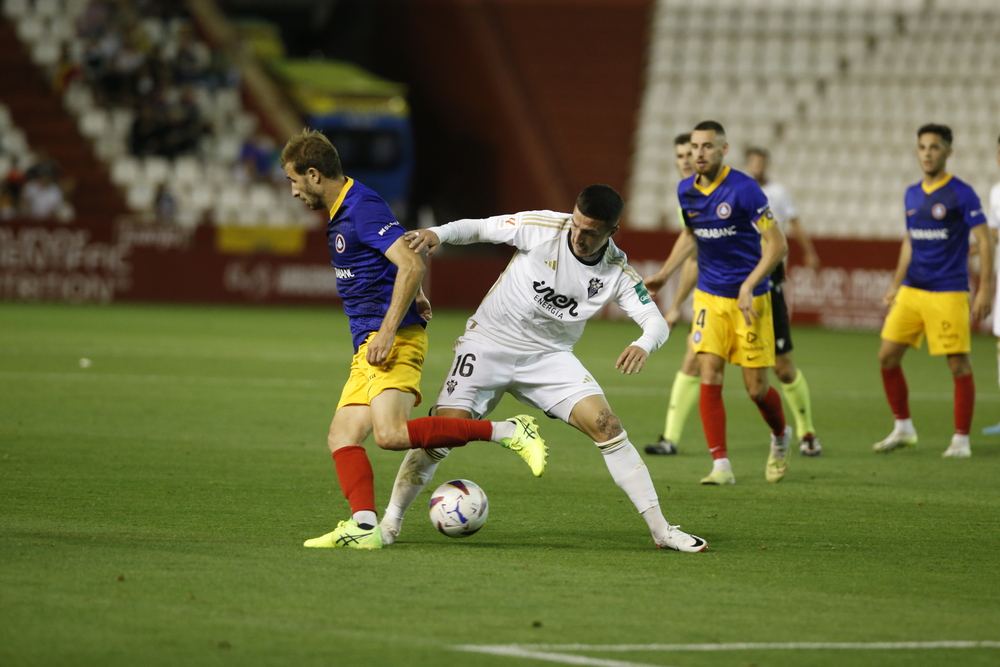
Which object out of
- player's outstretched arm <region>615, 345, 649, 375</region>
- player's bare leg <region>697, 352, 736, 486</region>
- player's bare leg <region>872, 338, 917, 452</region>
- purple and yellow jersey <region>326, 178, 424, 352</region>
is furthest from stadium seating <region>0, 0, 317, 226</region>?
player's outstretched arm <region>615, 345, 649, 375</region>

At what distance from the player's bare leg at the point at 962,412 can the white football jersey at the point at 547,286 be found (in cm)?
463

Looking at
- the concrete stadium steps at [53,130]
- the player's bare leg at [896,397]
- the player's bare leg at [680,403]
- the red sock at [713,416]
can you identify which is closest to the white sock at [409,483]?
the red sock at [713,416]

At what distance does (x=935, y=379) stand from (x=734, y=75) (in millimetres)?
17982

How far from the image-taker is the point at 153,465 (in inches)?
345

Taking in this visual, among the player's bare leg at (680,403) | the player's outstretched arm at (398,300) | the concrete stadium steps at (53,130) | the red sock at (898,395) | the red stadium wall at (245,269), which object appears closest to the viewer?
the player's outstretched arm at (398,300)

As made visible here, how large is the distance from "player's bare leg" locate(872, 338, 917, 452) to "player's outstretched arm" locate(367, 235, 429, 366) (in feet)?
18.1

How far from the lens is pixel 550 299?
6629 millimetres

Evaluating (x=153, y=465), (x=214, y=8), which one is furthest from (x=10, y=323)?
(x=214, y=8)

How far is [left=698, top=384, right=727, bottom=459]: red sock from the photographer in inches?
349

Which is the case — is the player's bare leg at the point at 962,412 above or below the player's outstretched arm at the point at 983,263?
below

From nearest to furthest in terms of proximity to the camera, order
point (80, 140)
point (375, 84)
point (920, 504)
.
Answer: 1. point (920, 504)
2. point (80, 140)
3. point (375, 84)

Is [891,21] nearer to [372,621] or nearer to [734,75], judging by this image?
[734,75]

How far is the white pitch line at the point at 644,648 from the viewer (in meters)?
4.44

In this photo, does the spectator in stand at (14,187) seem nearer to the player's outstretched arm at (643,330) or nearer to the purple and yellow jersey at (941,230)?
the purple and yellow jersey at (941,230)
